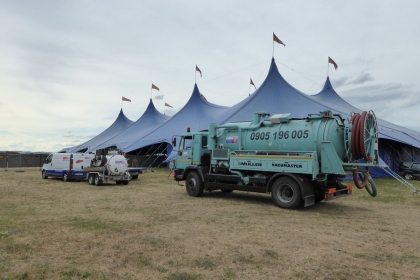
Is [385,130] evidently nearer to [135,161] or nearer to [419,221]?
[419,221]

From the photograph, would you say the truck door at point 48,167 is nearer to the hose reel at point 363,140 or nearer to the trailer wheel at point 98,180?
the trailer wheel at point 98,180

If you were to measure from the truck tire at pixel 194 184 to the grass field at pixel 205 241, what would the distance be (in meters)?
1.96

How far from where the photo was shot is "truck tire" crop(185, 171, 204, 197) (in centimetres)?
1398

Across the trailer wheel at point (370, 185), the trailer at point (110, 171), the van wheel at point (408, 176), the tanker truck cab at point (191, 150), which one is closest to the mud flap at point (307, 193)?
the trailer wheel at point (370, 185)

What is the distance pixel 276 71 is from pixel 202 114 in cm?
1001

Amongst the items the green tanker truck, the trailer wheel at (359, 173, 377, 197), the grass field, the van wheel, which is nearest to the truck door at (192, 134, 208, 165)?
the green tanker truck

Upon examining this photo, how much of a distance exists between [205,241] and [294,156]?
17.1 feet

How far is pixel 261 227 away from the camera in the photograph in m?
8.30

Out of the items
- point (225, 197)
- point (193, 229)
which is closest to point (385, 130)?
point (225, 197)

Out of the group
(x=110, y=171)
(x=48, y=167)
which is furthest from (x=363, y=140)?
(x=48, y=167)

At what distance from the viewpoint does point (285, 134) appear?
11.8 meters

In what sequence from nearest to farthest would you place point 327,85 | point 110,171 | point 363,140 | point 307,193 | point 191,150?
point 363,140, point 307,193, point 191,150, point 110,171, point 327,85

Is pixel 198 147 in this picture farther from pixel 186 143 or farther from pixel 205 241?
pixel 205 241

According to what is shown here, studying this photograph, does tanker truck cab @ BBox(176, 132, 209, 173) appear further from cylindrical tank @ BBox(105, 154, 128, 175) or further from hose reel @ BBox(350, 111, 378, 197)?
hose reel @ BBox(350, 111, 378, 197)
